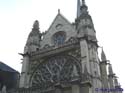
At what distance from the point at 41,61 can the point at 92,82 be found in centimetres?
669

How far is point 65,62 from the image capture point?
2083 centimetres

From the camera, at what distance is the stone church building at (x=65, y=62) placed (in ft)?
58.3

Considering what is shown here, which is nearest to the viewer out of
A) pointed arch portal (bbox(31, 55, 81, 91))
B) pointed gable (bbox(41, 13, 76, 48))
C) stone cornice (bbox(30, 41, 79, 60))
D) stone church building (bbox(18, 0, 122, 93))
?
stone church building (bbox(18, 0, 122, 93))

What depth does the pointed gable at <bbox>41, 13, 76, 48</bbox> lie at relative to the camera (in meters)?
23.9

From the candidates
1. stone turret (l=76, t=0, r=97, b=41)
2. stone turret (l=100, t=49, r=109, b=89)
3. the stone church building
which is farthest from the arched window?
stone turret (l=100, t=49, r=109, b=89)

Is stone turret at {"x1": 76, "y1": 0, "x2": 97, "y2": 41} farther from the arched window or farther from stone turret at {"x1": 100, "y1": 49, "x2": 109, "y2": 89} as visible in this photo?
stone turret at {"x1": 100, "y1": 49, "x2": 109, "y2": 89}

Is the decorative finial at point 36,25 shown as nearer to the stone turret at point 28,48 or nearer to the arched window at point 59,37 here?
the stone turret at point 28,48

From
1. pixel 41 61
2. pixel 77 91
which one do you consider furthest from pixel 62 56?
pixel 77 91

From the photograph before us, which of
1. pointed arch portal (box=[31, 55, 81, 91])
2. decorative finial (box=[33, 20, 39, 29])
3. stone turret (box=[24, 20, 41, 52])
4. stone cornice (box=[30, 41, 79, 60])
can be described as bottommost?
pointed arch portal (box=[31, 55, 81, 91])

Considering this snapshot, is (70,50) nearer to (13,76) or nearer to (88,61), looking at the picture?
(88,61)

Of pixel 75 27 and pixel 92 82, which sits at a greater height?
pixel 75 27

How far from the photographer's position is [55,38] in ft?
81.2

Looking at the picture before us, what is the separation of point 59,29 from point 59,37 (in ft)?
3.66

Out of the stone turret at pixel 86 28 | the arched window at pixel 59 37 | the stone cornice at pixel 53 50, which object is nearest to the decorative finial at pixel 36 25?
the arched window at pixel 59 37
